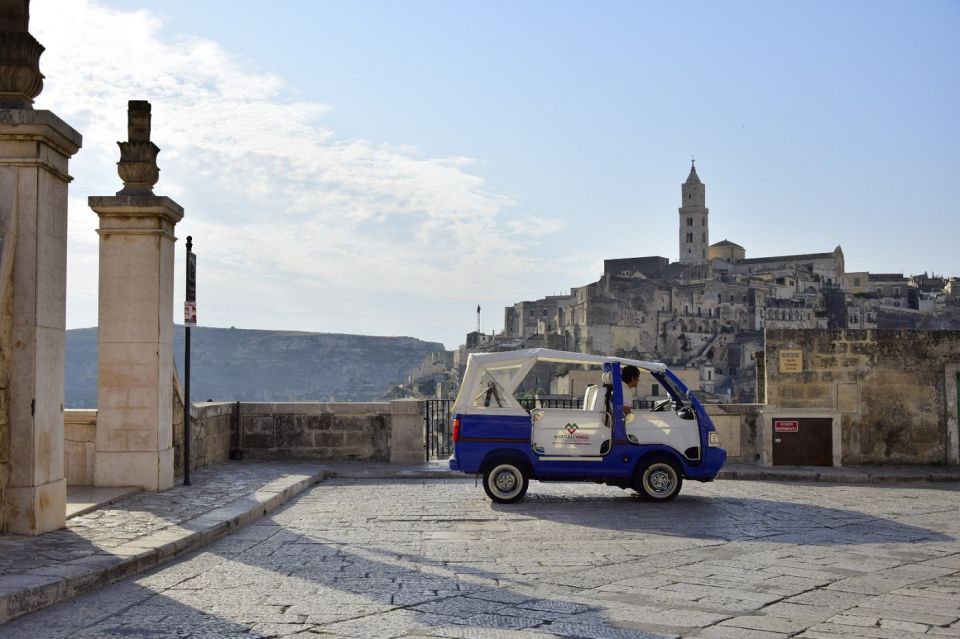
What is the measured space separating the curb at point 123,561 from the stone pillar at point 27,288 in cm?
112

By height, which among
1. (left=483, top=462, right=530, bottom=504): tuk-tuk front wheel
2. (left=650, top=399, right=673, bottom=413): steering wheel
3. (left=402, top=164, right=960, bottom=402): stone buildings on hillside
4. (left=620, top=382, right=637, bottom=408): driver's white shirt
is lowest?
(left=483, top=462, right=530, bottom=504): tuk-tuk front wheel

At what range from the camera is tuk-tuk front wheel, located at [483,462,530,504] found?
39.2ft

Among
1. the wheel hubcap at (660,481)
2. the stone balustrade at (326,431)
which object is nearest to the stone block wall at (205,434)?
the stone balustrade at (326,431)

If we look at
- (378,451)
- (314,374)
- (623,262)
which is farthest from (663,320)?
(378,451)

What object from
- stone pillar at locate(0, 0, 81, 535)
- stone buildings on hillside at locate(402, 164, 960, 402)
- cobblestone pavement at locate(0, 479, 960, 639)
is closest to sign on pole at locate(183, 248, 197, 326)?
cobblestone pavement at locate(0, 479, 960, 639)

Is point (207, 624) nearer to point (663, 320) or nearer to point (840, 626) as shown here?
point (840, 626)

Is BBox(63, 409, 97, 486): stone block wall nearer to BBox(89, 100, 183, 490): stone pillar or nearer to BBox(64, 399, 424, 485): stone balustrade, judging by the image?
BBox(89, 100, 183, 490): stone pillar

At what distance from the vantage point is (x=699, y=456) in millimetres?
12102

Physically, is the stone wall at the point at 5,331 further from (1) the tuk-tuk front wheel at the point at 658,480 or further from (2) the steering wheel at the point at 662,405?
(2) the steering wheel at the point at 662,405

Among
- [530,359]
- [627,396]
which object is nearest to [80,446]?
[530,359]

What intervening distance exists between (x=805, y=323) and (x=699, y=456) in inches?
5106

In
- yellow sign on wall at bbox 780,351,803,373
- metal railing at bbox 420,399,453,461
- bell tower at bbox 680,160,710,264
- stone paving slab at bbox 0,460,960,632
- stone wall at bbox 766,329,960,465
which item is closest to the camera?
stone paving slab at bbox 0,460,960,632

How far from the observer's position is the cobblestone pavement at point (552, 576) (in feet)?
19.3

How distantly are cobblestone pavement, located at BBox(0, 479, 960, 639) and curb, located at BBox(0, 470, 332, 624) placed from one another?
0.11 meters
